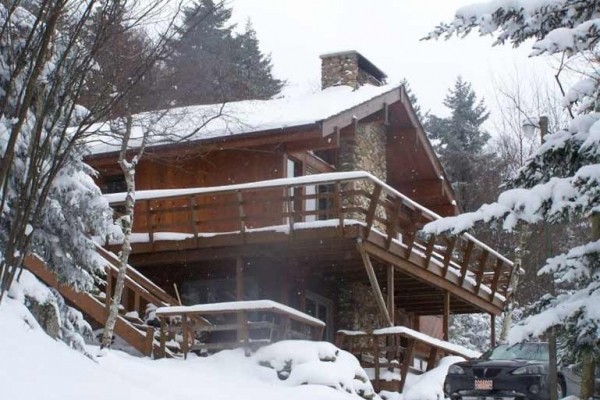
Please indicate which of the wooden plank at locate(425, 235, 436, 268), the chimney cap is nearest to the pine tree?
the wooden plank at locate(425, 235, 436, 268)

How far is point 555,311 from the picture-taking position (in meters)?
7.77

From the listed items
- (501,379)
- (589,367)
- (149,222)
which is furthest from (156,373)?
(149,222)

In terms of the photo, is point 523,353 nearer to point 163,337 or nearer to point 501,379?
point 501,379

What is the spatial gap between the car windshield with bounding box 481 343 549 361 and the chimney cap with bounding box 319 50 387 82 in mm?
11272

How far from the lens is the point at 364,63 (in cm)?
2553

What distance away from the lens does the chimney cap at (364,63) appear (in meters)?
24.8

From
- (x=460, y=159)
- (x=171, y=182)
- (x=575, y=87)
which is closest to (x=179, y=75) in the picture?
(x=171, y=182)

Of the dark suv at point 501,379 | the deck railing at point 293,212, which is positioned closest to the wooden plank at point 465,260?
the deck railing at point 293,212

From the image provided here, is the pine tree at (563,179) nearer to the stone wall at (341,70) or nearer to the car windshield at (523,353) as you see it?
the car windshield at (523,353)

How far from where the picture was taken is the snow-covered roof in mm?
17516

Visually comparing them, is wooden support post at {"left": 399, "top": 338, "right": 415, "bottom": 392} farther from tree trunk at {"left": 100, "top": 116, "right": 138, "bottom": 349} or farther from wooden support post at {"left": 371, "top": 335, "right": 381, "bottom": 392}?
tree trunk at {"left": 100, "top": 116, "right": 138, "bottom": 349}

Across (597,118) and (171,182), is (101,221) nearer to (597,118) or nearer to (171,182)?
(597,118)

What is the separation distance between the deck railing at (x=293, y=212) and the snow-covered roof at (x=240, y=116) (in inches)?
54.4

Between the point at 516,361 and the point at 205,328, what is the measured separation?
16.6ft
